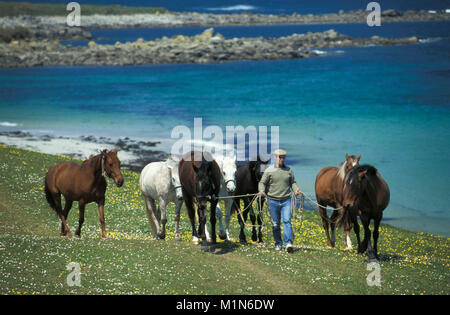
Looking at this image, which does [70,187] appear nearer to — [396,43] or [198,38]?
[198,38]

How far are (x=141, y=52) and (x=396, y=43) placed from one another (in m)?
90.0

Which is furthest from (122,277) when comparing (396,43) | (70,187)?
(396,43)

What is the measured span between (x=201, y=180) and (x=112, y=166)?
12.5 feet

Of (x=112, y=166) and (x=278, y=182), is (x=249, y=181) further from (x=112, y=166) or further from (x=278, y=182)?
(x=112, y=166)

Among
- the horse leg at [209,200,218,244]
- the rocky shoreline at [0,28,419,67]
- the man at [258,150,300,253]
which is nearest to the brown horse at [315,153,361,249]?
the man at [258,150,300,253]

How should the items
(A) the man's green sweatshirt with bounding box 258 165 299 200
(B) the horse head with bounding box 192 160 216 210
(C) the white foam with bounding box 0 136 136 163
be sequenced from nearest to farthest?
(B) the horse head with bounding box 192 160 216 210 < (A) the man's green sweatshirt with bounding box 258 165 299 200 < (C) the white foam with bounding box 0 136 136 163

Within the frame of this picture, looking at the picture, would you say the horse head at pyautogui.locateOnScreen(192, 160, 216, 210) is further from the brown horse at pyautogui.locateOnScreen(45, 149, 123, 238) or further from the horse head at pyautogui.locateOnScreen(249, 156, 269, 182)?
the brown horse at pyautogui.locateOnScreen(45, 149, 123, 238)

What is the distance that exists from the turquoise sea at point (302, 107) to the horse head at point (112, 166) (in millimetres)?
23976

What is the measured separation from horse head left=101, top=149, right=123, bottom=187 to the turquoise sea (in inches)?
944

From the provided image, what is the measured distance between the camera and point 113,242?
20.0 meters

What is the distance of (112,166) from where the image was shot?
20.2 meters

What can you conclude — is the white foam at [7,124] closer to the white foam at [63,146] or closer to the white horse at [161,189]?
the white foam at [63,146]

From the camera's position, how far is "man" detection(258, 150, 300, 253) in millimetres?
18975

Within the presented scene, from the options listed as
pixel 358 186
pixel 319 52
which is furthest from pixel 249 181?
pixel 319 52
